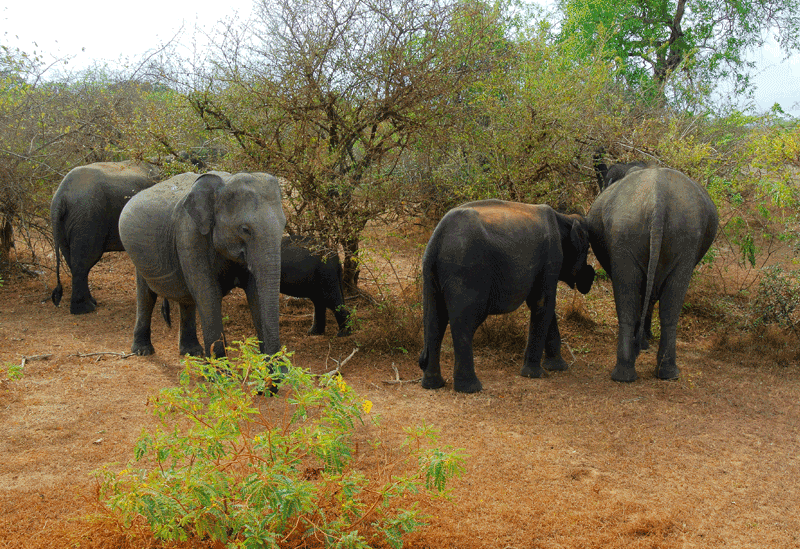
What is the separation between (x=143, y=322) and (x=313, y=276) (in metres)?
1.98

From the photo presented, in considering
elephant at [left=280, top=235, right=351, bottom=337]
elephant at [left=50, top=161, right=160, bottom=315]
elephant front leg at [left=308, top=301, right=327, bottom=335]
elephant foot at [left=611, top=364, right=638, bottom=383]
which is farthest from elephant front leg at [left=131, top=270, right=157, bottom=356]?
elephant foot at [left=611, top=364, right=638, bottom=383]

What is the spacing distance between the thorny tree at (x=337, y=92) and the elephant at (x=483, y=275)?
6.31 ft

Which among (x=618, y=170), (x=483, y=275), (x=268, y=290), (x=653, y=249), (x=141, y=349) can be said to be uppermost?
(x=618, y=170)

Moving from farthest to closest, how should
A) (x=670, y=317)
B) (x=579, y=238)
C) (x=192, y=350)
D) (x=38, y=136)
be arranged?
(x=38, y=136) → (x=192, y=350) → (x=579, y=238) → (x=670, y=317)

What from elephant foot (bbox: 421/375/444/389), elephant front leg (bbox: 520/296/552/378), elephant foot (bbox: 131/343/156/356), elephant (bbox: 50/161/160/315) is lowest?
elephant foot (bbox: 131/343/156/356)

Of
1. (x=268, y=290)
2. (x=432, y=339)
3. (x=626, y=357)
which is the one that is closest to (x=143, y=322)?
(x=268, y=290)

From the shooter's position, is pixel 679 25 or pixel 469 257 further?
pixel 679 25

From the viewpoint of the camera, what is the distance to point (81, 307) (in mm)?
9242

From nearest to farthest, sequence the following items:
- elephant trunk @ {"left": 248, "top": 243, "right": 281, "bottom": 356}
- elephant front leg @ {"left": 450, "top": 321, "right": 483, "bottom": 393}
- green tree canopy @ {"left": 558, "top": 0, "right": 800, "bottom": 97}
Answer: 1. elephant trunk @ {"left": 248, "top": 243, "right": 281, "bottom": 356}
2. elephant front leg @ {"left": 450, "top": 321, "right": 483, "bottom": 393}
3. green tree canopy @ {"left": 558, "top": 0, "right": 800, "bottom": 97}

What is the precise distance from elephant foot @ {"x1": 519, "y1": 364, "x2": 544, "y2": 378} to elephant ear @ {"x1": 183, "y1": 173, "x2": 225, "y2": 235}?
11.4 ft

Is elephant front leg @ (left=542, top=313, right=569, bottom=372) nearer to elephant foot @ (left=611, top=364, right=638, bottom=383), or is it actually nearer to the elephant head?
elephant foot @ (left=611, top=364, right=638, bottom=383)

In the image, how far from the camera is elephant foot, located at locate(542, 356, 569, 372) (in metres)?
7.10

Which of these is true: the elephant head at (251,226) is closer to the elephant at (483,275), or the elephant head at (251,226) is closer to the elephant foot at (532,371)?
the elephant at (483,275)

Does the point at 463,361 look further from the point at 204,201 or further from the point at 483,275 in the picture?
the point at 204,201
